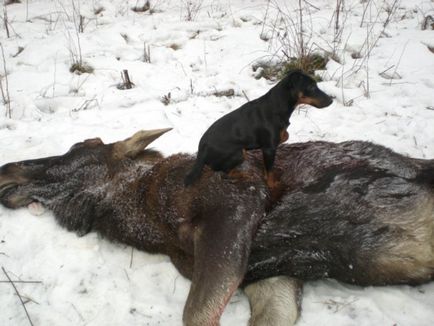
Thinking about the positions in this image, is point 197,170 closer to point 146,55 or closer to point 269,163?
point 269,163

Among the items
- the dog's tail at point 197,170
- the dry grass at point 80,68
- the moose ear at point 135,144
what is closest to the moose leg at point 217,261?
the dog's tail at point 197,170

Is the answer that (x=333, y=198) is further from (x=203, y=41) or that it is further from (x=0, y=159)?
(x=203, y=41)

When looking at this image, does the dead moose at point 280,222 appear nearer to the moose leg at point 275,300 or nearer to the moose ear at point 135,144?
the moose leg at point 275,300

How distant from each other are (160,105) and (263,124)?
103 inches

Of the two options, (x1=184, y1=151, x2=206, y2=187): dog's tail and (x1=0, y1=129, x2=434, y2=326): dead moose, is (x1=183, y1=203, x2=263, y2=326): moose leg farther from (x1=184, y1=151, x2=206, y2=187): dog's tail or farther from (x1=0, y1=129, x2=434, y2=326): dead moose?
(x1=184, y1=151, x2=206, y2=187): dog's tail

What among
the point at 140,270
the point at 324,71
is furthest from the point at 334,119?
the point at 140,270

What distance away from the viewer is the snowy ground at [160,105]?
2969 mm

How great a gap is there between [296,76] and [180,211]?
1230mm

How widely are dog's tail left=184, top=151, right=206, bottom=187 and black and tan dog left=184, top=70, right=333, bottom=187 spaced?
0.06 ft

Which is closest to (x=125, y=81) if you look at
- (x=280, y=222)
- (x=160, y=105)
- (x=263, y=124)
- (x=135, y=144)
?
(x=160, y=105)

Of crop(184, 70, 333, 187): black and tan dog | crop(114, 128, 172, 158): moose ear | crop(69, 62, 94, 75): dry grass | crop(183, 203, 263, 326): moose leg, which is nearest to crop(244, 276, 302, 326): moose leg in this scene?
crop(183, 203, 263, 326): moose leg

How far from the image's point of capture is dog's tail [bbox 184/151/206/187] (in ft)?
10.3

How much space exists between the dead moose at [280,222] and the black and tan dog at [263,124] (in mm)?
231

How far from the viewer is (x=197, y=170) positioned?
316 centimetres
